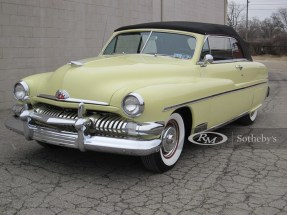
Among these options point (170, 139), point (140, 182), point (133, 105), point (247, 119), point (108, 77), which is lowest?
point (140, 182)

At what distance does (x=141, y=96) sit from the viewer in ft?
13.6

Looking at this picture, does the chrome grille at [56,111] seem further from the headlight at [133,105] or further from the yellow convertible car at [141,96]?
the headlight at [133,105]

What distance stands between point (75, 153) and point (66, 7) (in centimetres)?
525

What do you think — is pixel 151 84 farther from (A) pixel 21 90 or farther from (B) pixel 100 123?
(A) pixel 21 90

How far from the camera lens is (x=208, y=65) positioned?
565cm

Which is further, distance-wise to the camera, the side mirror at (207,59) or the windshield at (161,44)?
the windshield at (161,44)

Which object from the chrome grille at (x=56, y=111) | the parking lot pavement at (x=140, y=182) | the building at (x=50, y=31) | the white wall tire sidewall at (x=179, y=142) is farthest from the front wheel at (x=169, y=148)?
the building at (x=50, y=31)

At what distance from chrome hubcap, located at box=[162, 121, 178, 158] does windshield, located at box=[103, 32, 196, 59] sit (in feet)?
3.99

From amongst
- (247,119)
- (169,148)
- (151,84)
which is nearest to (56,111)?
(151,84)

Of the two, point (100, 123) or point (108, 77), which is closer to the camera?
point (100, 123)

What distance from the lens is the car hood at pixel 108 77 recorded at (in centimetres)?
438

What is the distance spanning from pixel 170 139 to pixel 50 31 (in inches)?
216

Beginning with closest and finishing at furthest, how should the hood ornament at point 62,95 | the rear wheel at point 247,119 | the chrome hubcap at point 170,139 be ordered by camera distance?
the hood ornament at point 62,95 → the chrome hubcap at point 170,139 → the rear wheel at point 247,119

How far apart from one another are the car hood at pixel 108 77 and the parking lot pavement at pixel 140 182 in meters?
0.88
